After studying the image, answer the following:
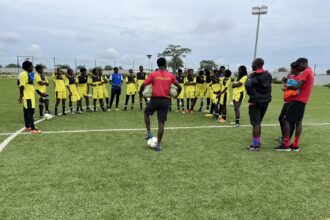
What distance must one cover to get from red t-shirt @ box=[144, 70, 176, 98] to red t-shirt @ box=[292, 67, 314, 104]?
9.30 feet

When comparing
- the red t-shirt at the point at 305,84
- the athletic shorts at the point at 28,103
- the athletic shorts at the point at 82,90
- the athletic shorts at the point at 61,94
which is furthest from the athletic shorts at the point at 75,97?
the red t-shirt at the point at 305,84

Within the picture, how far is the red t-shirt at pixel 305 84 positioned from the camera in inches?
238

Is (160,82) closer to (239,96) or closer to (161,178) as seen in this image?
(161,178)

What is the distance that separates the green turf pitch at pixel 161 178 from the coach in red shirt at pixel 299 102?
0.36 meters

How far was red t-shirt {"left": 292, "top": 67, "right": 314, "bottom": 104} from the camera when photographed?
604 cm

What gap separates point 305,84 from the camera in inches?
241

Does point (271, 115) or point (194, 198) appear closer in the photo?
point (194, 198)

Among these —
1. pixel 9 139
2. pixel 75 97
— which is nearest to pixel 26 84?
pixel 9 139

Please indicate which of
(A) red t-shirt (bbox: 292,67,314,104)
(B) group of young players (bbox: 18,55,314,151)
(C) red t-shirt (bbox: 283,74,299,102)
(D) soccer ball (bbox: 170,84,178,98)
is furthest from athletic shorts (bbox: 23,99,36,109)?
(A) red t-shirt (bbox: 292,67,314,104)

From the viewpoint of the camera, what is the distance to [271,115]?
12.3m

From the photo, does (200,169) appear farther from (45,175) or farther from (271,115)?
(271,115)

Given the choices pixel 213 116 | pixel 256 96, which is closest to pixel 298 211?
pixel 256 96

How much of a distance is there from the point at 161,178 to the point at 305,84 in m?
3.79

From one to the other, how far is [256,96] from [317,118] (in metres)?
6.44
